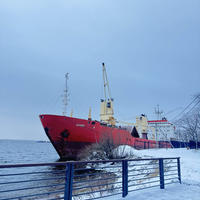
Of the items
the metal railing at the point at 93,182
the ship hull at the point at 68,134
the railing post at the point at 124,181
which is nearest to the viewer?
the metal railing at the point at 93,182

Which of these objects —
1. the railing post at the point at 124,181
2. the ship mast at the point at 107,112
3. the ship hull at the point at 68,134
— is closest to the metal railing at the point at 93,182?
the railing post at the point at 124,181

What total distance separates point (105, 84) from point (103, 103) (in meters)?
4.75

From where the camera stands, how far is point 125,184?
442 centimetres

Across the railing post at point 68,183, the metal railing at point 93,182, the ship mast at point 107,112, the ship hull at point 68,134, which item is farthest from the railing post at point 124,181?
the ship mast at point 107,112

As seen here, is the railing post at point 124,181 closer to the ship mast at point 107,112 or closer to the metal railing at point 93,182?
the metal railing at point 93,182

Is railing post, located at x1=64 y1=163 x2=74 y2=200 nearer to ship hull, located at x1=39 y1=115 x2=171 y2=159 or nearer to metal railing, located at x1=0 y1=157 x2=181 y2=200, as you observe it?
metal railing, located at x1=0 y1=157 x2=181 y2=200

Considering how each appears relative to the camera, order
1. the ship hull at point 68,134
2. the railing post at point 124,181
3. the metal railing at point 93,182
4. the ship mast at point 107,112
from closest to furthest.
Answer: the metal railing at point 93,182 → the railing post at point 124,181 → the ship hull at point 68,134 → the ship mast at point 107,112

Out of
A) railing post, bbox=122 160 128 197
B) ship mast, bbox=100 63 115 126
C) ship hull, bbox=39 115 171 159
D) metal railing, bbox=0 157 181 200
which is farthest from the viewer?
ship mast, bbox=100 63 115 126

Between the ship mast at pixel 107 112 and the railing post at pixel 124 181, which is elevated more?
the ship mast at pixel 107 112

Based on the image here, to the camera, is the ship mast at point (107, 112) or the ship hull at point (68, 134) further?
the ship mast at point (107, 112)

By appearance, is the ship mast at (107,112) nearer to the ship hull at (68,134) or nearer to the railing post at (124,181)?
the ship hull at (68,134)

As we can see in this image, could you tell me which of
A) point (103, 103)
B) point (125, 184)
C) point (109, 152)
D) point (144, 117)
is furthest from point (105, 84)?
point (125, 184)

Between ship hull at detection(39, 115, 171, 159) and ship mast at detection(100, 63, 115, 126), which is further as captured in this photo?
ship mast at detection(100, 63, 115, 126)

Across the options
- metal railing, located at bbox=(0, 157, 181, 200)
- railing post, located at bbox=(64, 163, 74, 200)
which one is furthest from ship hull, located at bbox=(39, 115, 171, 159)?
railing post, located at bbox=(64, 163, 74, 200)
